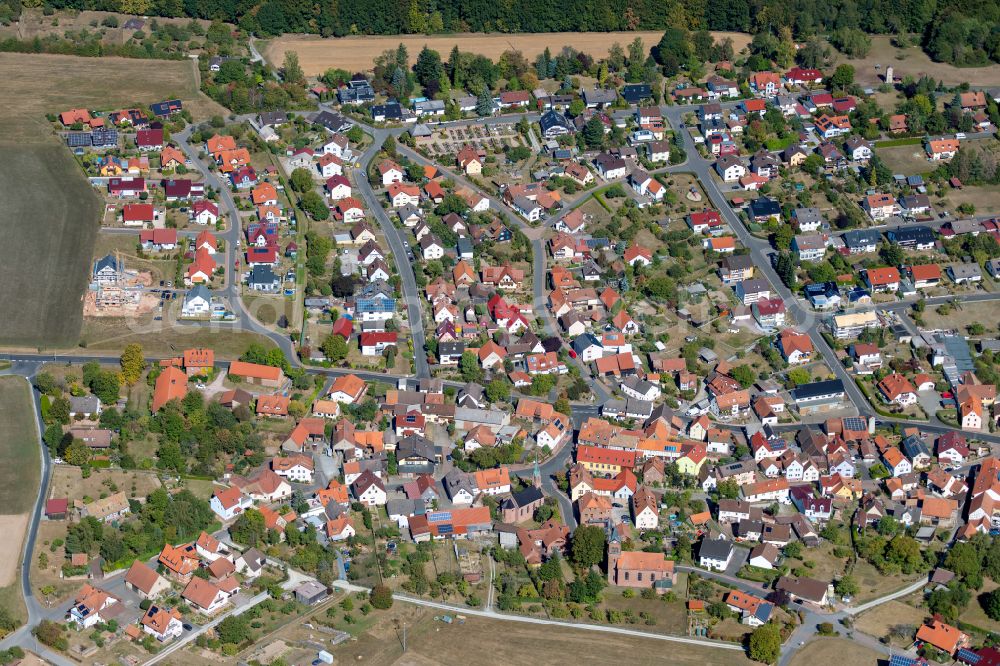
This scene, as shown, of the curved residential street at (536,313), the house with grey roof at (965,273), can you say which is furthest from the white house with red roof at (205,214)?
the house with grey roof at (965,273)

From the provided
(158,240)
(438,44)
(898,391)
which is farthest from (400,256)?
(898,391)

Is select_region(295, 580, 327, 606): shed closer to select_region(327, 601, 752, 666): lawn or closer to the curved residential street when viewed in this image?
the curved residential street

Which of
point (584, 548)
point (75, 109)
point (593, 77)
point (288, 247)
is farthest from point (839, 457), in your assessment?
point (75, 109)

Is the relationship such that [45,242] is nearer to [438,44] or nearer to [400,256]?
[400,256]

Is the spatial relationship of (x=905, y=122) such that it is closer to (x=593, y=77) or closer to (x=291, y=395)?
(x=593, y=77)

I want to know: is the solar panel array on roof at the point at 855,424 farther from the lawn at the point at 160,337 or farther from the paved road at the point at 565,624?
the lawn at the point at 160,337

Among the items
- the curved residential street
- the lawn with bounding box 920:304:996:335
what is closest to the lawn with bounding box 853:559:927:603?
the curved residential street
